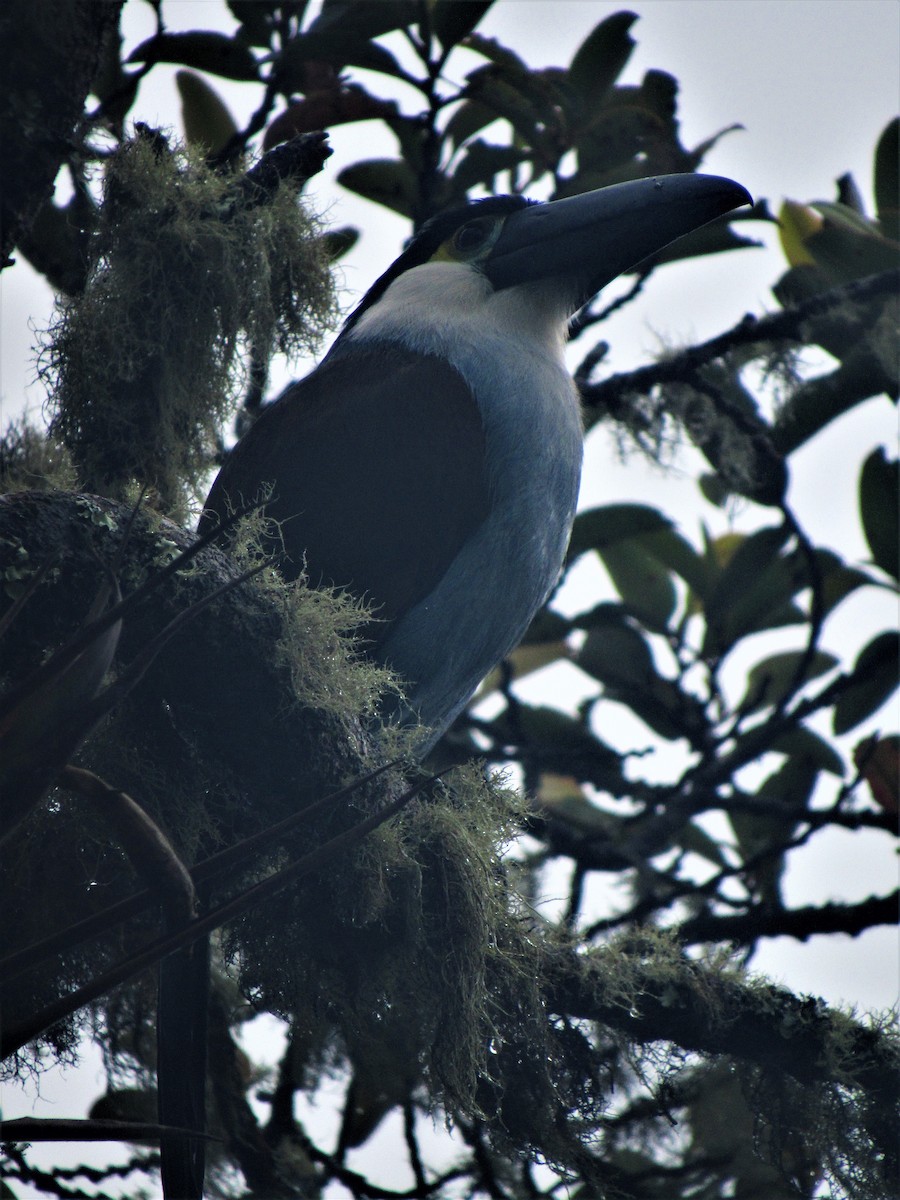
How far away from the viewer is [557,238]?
11.1ft

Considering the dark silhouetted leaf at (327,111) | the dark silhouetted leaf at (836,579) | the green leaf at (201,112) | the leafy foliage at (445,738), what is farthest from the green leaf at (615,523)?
the green leaf at (201,112)

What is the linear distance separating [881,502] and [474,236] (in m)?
1.46

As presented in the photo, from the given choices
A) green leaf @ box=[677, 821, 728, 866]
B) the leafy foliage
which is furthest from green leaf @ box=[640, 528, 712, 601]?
green leaf @ box=[677, 821, 728, 866]

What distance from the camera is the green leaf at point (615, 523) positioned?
3.84 metres

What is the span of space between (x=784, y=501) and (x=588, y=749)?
3.47 feet

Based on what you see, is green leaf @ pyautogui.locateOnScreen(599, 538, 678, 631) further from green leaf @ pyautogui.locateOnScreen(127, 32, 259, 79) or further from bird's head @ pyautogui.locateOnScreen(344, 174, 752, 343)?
green leaf @ pyautogui.locateOnScreen(127, 32, 259, 79)

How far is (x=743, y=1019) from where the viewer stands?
2.32 m

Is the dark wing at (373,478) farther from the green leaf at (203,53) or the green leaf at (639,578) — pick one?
the green leaf at (639,578)

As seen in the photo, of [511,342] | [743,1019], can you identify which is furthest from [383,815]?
[511,342]

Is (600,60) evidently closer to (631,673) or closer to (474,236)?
(474,236)

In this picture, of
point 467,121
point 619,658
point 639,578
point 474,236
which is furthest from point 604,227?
point 619,658

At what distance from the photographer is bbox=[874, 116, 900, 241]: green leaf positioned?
3465mm

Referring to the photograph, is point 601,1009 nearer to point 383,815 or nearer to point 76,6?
point 383,815

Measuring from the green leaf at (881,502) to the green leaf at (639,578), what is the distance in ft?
2.31
